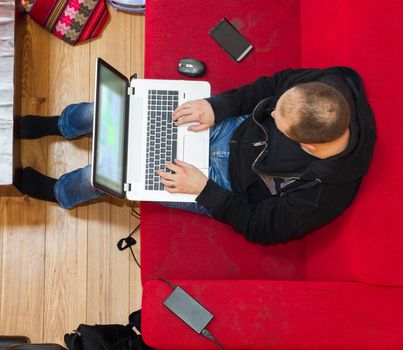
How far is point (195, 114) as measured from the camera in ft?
4.96

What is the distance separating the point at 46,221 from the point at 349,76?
4.33 feet

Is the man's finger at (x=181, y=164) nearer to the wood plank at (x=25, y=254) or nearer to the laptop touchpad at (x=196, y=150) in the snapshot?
the laptop touchpad at (x=196, y=150)

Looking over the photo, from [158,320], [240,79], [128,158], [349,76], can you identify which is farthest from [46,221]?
[349,76]

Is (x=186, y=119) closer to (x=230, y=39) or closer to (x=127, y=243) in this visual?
(x=230, y=39)

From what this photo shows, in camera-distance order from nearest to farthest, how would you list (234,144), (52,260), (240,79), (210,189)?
(210,189) → (234,144) → (240,79) → (52,260)

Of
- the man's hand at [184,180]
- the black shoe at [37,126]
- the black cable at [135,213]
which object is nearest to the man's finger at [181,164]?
the man's hand at [184,180]

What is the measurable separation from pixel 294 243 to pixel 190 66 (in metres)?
0.70

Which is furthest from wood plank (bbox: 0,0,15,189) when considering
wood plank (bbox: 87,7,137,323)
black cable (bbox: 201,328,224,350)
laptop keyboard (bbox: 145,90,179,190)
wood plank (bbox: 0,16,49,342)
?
black cable (bbox: 201,328,224,350)

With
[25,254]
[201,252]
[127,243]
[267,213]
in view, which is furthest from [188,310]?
[25,254]

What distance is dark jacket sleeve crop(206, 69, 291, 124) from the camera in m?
1.52

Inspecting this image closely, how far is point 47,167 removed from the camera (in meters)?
1.97

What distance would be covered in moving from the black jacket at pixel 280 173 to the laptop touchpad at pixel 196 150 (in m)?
0.09

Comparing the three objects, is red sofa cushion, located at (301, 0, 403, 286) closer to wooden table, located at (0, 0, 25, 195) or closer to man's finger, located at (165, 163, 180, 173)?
man's finger, located at (165, 163, 180, 173)

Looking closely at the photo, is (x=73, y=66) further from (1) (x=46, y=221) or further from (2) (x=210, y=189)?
(2) (x=210, y=189)
